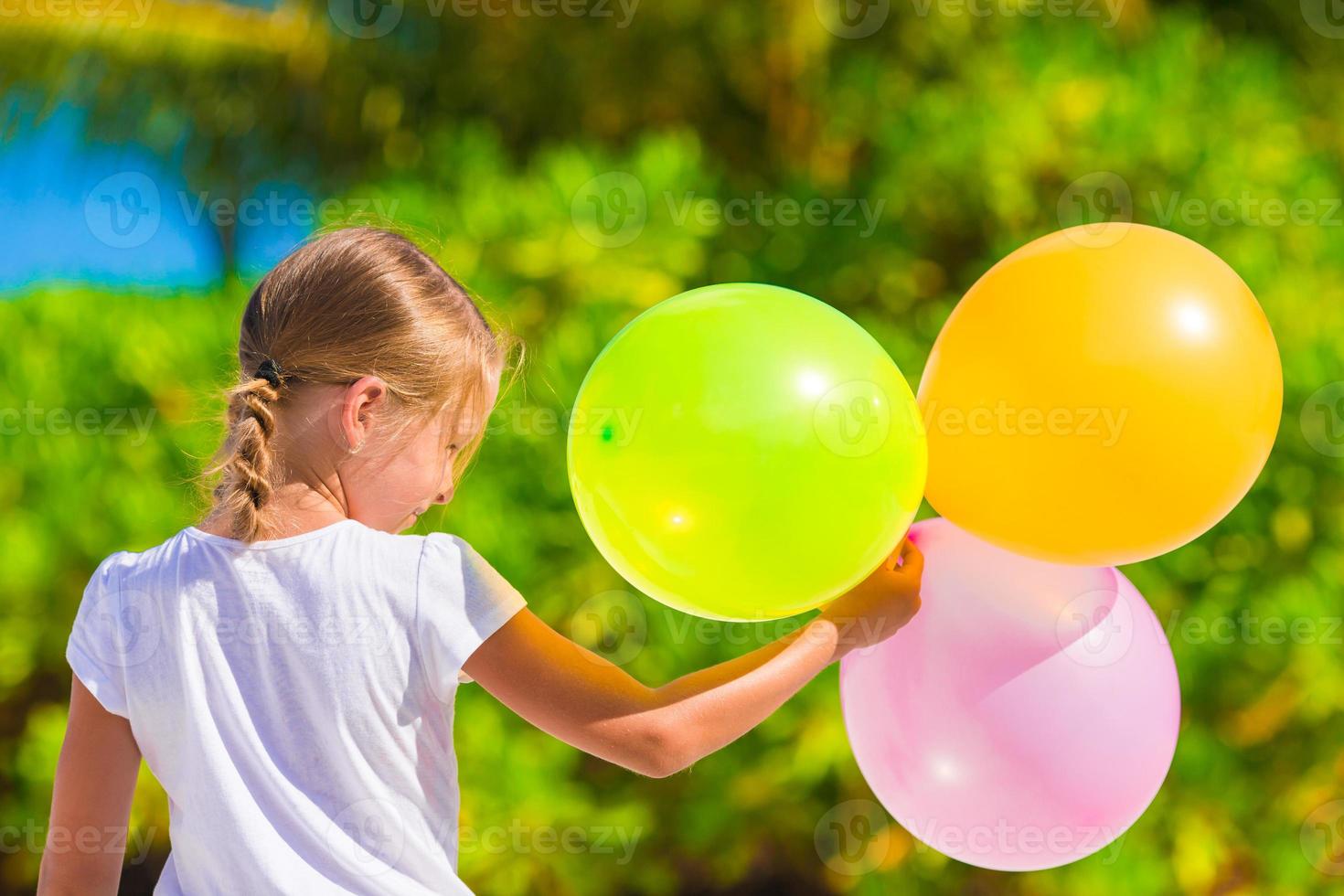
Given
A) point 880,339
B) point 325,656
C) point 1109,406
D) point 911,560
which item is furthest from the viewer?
point 880,339

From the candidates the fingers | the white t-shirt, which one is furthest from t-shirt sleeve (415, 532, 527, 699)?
the fingers

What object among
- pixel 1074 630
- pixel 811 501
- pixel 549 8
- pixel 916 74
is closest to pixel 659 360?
pixel 811 501

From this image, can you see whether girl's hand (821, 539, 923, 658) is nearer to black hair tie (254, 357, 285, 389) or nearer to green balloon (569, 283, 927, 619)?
green balloon (569, 283, 927, 619)

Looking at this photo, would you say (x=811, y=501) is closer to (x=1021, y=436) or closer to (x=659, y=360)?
(x=659, y=360)

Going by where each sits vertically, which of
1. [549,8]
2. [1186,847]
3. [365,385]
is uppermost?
[365,385]

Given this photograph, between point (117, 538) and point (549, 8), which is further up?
point (549, 8)

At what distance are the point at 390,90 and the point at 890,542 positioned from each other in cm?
412

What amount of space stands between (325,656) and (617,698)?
1.02 feet

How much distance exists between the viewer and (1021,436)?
1.61 m

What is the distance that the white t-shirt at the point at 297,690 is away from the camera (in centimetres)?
125

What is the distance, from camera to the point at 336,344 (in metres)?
1.36

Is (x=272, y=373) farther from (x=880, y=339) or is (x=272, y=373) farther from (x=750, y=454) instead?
(x=880, y=339)

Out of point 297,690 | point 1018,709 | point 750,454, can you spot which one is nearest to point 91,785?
point 297,690

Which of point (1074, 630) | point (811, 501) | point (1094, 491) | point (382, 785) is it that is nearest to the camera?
point (382, 785)
